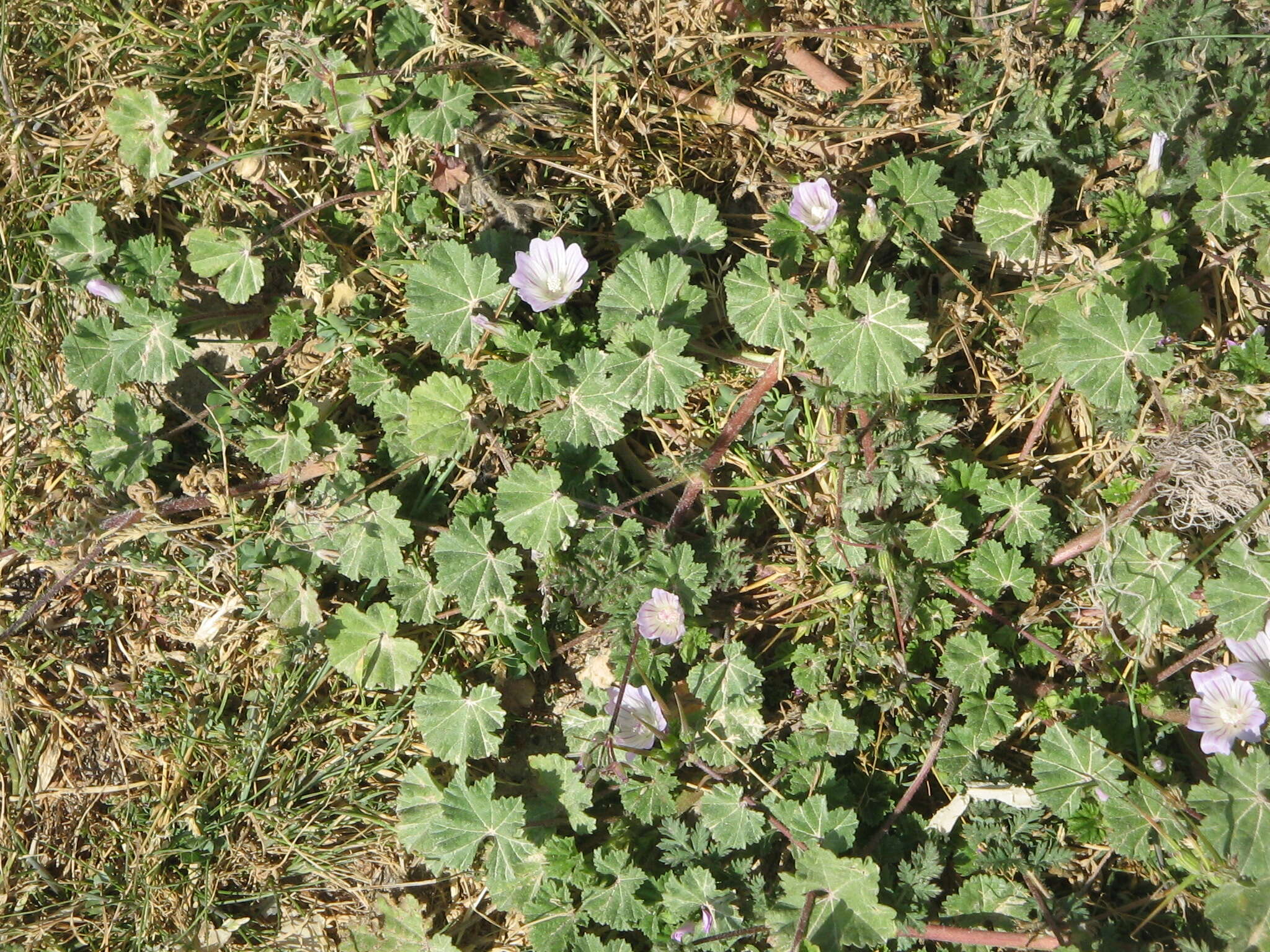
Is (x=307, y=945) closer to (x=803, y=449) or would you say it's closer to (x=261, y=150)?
(x=803, y=449)

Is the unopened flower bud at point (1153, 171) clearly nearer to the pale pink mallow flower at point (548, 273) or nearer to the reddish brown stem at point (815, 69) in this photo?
the reddish brown stem at point (815, 69)

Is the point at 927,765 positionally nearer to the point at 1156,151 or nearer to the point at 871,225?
the point at 871,225

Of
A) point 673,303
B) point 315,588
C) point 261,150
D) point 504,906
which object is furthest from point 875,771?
point 261,150

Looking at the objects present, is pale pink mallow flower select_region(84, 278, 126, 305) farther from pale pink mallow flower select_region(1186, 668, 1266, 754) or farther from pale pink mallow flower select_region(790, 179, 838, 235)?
pale pink mallow flower select_region(1186, 668, 1266, 754)

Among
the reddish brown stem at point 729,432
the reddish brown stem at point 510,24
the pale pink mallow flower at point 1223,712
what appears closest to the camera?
the pale pink mallow flower at point 1223,712

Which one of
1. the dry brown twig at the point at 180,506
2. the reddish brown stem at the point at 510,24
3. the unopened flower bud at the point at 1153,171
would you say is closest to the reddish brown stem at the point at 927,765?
the unopened flower bud at the point at 1153,171

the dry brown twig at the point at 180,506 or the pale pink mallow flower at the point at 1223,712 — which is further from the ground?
the pale pink mallow flower at the point at 1223,712
